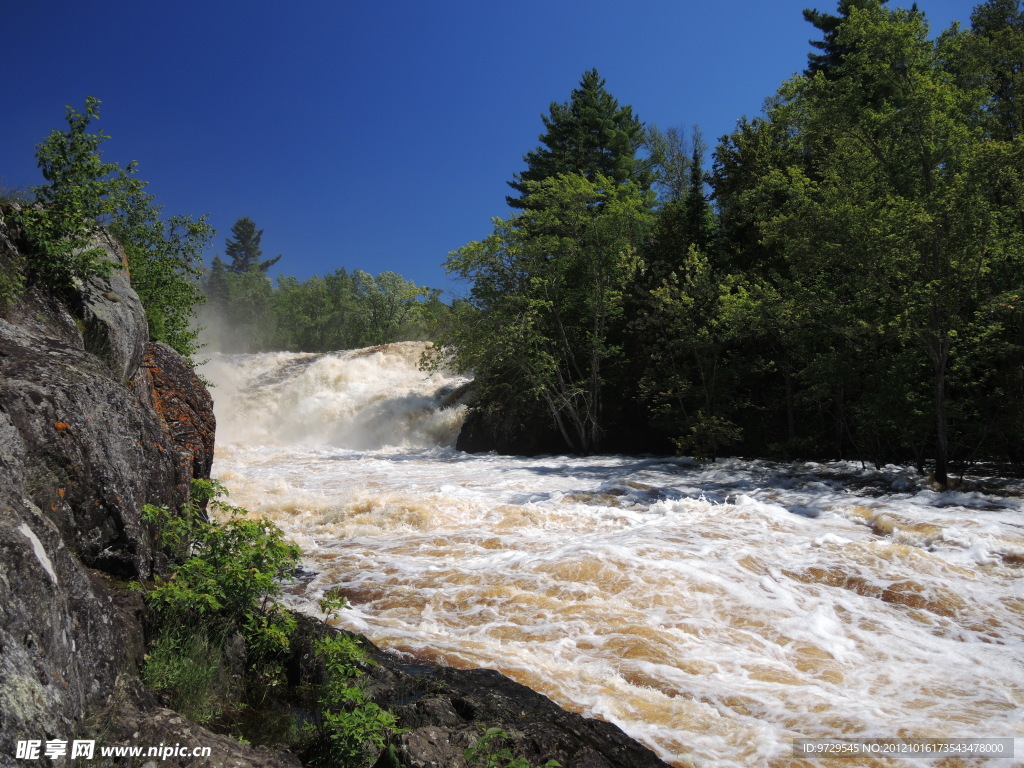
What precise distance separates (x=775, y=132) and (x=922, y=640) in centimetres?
2053

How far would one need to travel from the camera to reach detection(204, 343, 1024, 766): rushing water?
4348 millimetres

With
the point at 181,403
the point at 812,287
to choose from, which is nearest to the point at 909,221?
the point at 812,287

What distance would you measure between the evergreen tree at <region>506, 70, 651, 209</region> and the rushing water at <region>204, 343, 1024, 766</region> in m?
26.4

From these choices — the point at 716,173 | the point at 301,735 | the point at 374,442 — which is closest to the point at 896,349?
the point at 716,173

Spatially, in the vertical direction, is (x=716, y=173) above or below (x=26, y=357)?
above

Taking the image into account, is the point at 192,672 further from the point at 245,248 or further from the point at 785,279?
the point at 245,248

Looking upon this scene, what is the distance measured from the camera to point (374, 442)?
2603 centimetres

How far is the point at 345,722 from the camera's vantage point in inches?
116

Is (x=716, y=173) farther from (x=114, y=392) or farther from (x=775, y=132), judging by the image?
(x=114, y=392)

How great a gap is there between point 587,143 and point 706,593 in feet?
112

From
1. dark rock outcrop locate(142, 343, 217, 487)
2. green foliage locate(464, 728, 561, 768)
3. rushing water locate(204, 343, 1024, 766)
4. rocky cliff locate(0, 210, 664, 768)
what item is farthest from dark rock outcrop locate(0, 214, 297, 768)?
rushing water locate(204, 343, 1024, 766)

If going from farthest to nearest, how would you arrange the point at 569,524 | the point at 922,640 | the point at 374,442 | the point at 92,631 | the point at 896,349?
the point at 374,442 → the point at 896,349 → the point at 569,524 → the point at 922,640 → the point at 92,631

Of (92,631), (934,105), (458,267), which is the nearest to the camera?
(92,631)

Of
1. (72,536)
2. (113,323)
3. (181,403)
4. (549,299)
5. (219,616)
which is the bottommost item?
(219,616)
